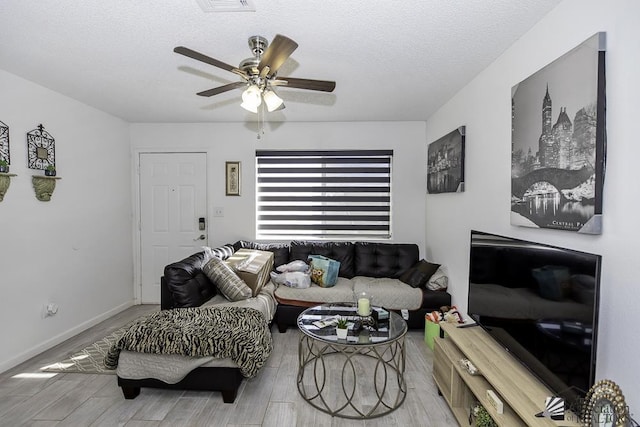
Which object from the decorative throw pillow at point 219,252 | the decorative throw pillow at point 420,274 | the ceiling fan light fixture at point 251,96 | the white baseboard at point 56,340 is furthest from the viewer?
the decorative throw pillow at point 420,274

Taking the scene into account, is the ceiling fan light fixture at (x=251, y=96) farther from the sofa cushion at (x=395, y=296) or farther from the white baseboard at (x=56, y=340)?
the white baseboard at (x=56, y=340)

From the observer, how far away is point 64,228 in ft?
10.4

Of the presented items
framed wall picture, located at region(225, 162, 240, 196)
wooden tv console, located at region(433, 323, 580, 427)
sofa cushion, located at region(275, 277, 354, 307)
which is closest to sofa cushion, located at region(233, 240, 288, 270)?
sofa cushion, located at region(275, 277, 354, 307)

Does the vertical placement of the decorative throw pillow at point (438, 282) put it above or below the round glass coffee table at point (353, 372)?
above

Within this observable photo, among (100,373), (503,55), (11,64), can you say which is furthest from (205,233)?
(503,55)

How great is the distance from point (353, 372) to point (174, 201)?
3.21 metres

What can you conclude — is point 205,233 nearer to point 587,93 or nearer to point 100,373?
point 100,373

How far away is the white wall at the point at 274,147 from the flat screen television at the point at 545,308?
2092mm

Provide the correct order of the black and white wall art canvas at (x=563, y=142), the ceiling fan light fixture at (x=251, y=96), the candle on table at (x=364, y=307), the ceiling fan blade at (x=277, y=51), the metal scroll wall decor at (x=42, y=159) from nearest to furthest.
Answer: the black and white wall art canvas at (x=563, y=142) → the ceiling fan blade at (x=277, y=51) → the ceiling fan light fixture at (x=251, y=96) → the candle on table at (x=364, y=307) → the metal scroll wall decor at (x=42, y=159)

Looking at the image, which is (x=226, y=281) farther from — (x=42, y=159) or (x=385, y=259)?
(x=42, y=159)

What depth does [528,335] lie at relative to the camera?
1.59 m

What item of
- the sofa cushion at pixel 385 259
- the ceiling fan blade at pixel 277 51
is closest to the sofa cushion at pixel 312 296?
the sofa cushion at pixel 385 259

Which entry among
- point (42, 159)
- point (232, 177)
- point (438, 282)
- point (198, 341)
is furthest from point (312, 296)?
point (42, 159)

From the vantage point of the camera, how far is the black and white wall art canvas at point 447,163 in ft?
9.35
